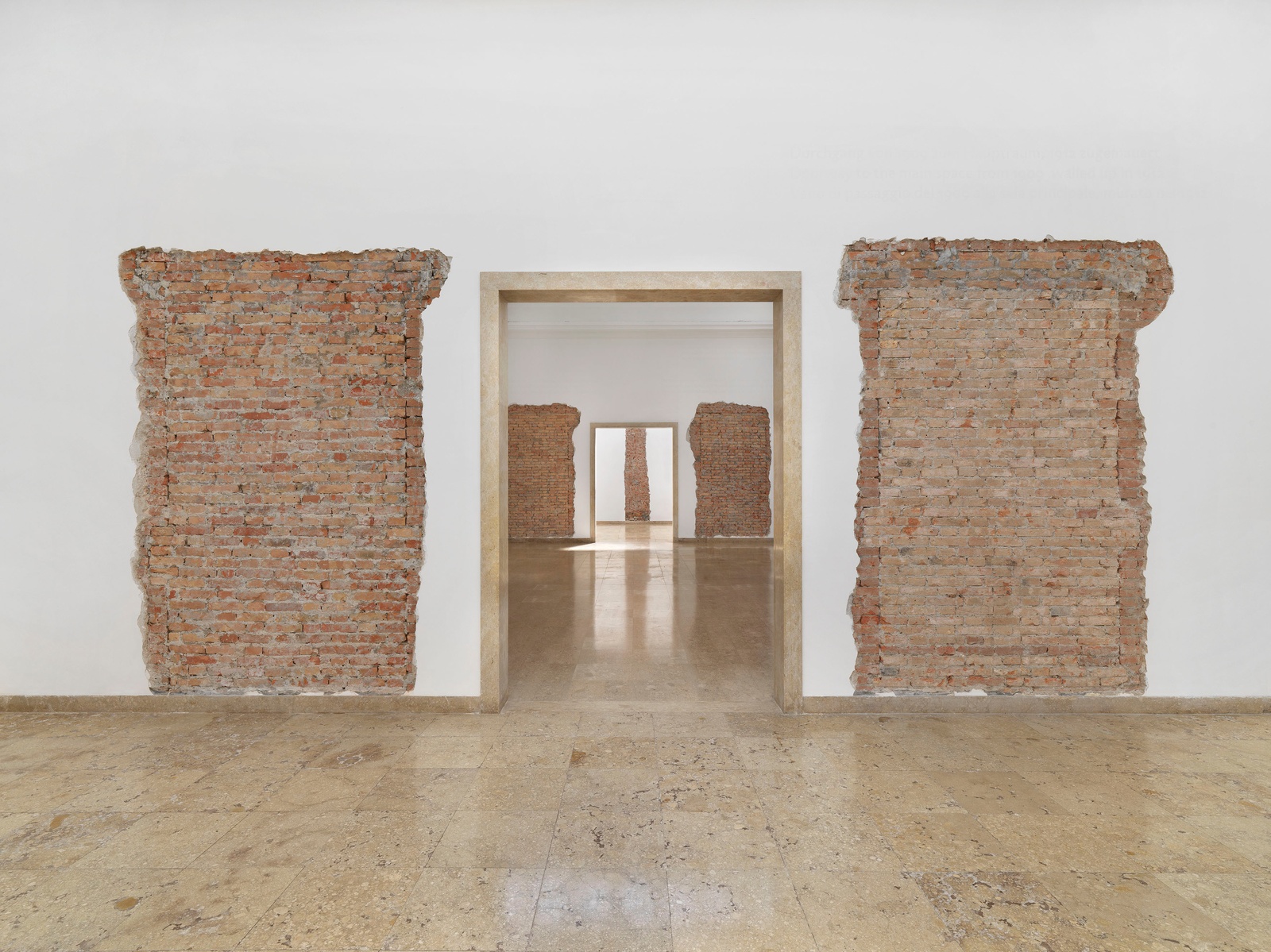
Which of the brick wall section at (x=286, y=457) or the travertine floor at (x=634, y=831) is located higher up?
the brick wall section at (x=286, y=457)

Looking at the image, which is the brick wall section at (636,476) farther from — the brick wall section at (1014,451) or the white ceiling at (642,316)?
the brick wall section at (1014,451)

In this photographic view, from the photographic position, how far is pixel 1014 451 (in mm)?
3455

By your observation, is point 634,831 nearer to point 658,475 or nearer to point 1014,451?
point 1014,451

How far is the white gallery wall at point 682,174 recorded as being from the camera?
11.5 feet

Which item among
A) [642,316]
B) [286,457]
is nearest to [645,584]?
[642,316]

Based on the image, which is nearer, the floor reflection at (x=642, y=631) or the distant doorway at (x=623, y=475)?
the floor reflection at (x=642, y=631)

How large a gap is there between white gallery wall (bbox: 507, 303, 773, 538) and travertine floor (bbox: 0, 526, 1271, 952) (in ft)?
26.1

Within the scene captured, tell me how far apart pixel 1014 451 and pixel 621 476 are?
568 inches

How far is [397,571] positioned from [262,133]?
2.49 m

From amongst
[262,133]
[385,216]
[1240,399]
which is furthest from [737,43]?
[1240,399]

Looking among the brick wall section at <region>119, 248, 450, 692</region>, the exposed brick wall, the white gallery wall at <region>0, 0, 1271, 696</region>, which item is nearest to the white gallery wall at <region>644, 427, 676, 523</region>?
the exposed brick wall

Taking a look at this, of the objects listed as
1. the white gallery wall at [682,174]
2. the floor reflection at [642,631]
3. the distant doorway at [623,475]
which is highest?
the white gallery wall at [682,174]

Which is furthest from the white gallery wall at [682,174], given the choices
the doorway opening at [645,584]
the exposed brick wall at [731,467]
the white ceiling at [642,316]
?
the exposed brick wall at [731,467]

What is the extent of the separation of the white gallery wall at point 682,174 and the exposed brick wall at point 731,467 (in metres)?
7.81
